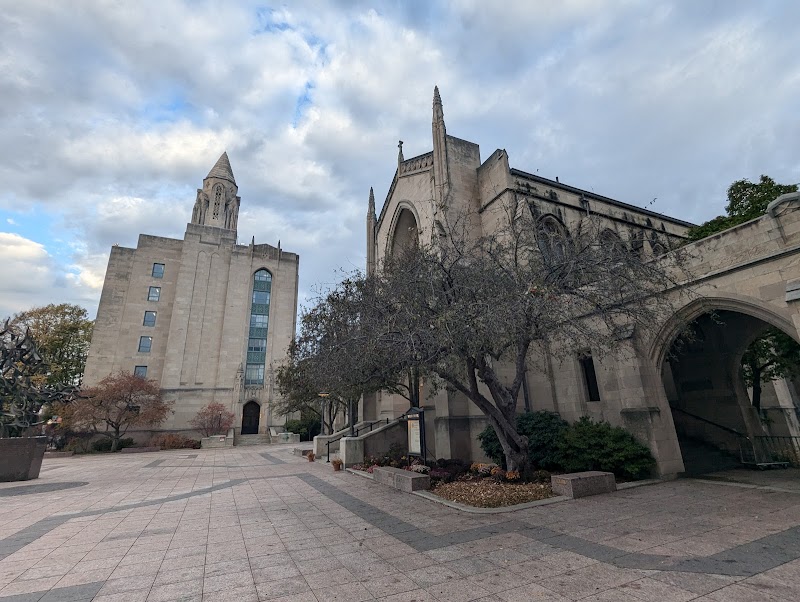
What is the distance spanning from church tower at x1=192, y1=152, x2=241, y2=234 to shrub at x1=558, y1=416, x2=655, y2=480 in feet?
170

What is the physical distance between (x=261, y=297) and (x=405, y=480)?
134 ft

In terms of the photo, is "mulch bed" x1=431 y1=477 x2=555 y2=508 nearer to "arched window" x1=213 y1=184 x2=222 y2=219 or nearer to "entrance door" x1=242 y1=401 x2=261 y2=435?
"entrance door" x1=242 y1=401 x2=261 y2=435

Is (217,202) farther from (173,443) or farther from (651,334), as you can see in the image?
(651,334)

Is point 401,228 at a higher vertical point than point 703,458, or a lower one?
higher

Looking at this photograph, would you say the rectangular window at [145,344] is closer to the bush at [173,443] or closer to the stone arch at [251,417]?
the bush at [173,443]

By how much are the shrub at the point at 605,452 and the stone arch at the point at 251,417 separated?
125 feet

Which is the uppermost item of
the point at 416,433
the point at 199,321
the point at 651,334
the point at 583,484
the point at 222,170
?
the point at 222,170

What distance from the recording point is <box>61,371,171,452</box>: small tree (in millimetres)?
28109

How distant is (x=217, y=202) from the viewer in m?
Answer: 53.1

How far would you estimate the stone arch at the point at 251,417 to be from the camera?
4191 cm

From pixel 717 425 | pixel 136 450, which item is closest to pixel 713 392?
pixel 717 425

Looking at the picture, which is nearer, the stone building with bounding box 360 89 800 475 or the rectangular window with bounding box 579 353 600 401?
the stone building with bounding box 360 89 800 475

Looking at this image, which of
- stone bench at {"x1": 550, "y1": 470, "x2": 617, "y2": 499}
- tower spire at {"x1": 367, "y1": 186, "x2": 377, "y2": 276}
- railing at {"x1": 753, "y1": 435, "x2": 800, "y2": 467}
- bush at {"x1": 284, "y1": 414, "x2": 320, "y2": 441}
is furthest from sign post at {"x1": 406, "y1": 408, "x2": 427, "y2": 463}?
bush at {"x1": 284, "y1": 414, "x2": 320, "y2": 441}

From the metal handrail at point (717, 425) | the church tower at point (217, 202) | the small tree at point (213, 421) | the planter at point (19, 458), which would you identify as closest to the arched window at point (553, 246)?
the metal handrail at point (717, 425)
